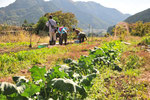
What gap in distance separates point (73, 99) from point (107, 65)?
234cm

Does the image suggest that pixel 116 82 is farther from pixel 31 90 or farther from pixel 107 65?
pixel 31 90

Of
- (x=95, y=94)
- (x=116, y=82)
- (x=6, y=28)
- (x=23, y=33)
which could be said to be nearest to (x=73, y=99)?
(x=95, y=94)

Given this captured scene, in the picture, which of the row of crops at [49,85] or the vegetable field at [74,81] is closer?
the row of crops at [49,85]

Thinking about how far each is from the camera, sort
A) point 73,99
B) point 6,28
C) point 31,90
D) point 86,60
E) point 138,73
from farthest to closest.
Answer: point 6,28 < point 138,73 < point 86,60 < point 73,99 < point 31,90

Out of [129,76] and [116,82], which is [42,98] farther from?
[129,76]

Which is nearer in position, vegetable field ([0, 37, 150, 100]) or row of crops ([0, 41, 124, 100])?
row of crops ([0, 41, 124, 100])

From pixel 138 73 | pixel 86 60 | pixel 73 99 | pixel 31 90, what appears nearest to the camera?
pixel 31 90

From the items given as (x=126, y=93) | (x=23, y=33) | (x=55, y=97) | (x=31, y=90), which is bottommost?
(x=126, y=93)

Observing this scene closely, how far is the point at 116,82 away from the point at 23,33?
36.6 ft

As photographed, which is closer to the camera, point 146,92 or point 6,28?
point 146,92

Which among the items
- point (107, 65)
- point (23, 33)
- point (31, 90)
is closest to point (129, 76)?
point (107, 65)

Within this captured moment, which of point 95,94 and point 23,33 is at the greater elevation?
point 23,33

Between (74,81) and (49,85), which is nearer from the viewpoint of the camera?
(49,85)

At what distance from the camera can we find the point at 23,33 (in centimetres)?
1265
